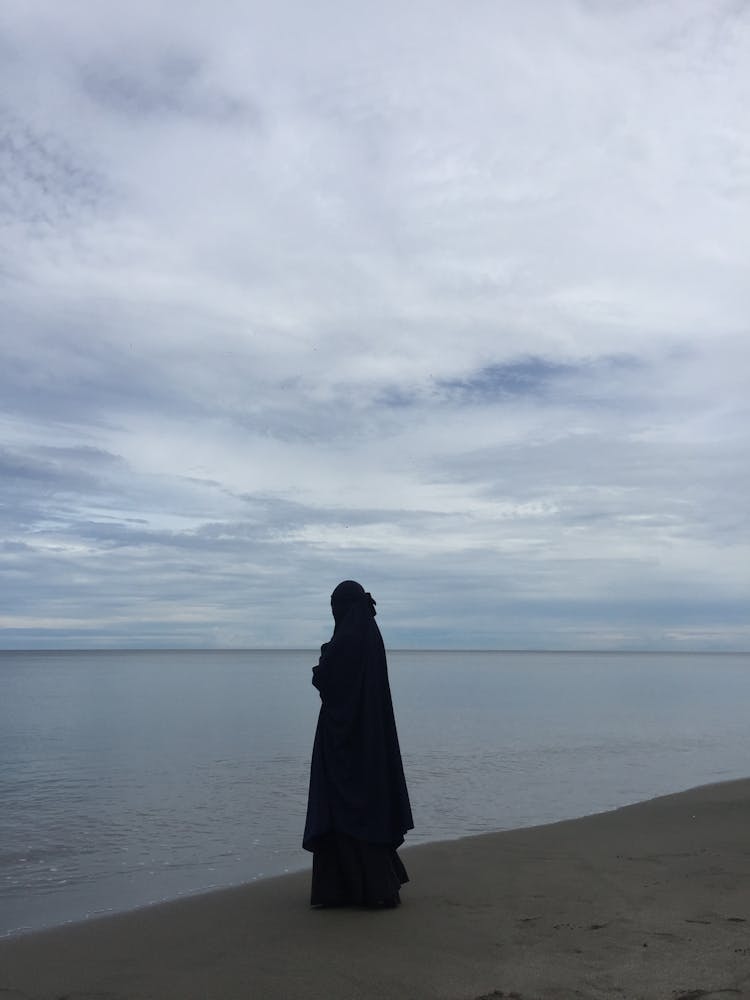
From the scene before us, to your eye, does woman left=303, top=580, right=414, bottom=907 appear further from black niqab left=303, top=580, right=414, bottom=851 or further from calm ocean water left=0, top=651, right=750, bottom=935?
calm ocean water left=0, top=651, right=750, bottom=935

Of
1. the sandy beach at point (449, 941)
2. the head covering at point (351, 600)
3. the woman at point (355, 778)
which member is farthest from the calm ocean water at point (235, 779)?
the head covering at point (351, 600)

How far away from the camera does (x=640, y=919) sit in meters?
6.54

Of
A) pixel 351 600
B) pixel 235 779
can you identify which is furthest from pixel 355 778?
pixel 235 779

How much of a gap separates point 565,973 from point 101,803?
1168 centimetres

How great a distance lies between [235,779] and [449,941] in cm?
1250

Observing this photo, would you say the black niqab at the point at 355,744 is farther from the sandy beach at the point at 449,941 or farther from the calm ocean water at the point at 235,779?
the calm ocean water at the point at 235,779

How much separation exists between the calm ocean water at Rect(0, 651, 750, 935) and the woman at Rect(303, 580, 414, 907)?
9.45 ft

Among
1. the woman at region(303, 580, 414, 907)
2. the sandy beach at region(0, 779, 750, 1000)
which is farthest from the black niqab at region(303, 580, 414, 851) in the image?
A: the sandy beach at region(0, 779, 750, 1000)

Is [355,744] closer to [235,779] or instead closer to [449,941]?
[449,941]

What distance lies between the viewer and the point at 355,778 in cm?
702

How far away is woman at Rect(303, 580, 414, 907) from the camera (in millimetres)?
6887

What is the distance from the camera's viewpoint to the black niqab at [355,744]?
6.88m

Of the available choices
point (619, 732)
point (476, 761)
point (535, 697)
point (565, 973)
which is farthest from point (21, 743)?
point (535, 697)

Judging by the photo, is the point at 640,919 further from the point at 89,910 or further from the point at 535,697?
the point at 535,697
